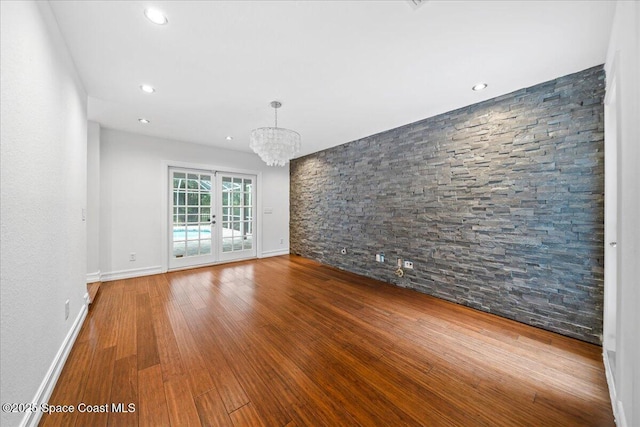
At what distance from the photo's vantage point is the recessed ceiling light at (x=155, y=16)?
153cm

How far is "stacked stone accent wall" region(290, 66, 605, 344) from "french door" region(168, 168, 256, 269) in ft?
9.43

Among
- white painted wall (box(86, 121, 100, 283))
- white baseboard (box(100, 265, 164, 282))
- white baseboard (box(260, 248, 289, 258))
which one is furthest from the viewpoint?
white baseboard (box(260, 248, 289, 258))

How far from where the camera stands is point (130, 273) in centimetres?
398

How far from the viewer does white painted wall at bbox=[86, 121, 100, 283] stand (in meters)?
3.52

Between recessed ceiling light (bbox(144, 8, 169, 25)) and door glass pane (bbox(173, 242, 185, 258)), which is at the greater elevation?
recessed ceiling light (bbox(144, 8, 169, 25))

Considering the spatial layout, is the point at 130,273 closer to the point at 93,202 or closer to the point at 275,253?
the point at 93,202

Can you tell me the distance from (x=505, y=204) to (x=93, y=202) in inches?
221

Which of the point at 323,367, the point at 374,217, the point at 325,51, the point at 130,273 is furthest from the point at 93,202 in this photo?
the point at 374,217

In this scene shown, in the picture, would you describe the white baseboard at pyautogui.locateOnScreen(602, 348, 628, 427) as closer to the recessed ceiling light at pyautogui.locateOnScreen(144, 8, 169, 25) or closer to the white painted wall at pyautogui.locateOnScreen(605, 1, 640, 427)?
the white painted wall at pyautogui.locateOnScreen(605, 1, 640, 427)

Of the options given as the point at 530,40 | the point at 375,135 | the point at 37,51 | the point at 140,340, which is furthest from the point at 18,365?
the point at 375,135

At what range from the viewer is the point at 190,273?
14.0ft

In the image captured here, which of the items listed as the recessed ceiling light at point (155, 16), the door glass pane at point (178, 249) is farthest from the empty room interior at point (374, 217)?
the door glass pane at point (178, 249)

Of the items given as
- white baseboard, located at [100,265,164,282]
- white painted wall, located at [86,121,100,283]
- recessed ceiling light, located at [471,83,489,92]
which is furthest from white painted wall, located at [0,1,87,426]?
recessed ceiling light, located at [471,83,489,92]

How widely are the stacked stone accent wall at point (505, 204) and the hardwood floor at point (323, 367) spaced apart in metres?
0.31
